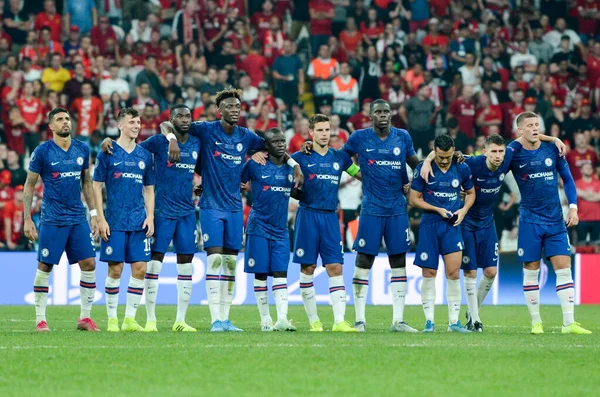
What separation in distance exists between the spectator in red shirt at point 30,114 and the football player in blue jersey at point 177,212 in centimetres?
1022

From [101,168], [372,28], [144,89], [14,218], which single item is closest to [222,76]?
[144,89]

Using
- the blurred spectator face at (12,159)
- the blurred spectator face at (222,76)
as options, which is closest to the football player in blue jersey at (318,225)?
the blurred spectator face at (12,159)

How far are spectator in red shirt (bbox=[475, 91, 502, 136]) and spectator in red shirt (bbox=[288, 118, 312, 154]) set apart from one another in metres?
3.97

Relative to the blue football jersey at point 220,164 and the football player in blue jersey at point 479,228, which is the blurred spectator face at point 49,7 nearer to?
the blue football jersey at point 220,164

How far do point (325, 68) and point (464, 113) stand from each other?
3.17 metres

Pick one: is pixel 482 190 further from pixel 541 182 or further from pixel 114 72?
pixel 114 72

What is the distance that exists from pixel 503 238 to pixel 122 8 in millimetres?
10601

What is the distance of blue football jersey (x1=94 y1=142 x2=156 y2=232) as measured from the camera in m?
13.3

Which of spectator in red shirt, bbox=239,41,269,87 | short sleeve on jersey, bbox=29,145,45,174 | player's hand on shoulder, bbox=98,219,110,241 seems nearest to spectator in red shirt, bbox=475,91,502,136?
spectator in red shirt, bbox=239,41,269,87

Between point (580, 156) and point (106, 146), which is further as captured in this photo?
point (580, 156)

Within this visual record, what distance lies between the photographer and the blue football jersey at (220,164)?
44.4 feet

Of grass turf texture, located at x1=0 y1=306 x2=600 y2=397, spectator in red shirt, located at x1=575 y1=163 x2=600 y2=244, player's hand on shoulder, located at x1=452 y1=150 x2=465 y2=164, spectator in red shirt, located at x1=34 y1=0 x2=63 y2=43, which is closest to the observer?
grass turf texture, located at x1=0 y1=306 x2=600 y2=397

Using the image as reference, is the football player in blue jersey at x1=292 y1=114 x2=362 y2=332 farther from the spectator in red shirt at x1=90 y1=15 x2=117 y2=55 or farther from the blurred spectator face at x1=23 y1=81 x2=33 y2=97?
the spectator in red shirt at x1=90 y1=15 x2=117 y2=55

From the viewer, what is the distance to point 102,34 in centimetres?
2567
